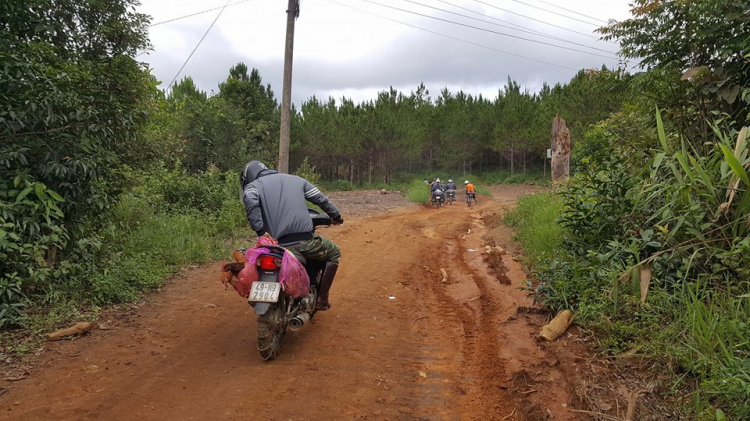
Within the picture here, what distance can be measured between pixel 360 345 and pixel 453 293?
2.05m

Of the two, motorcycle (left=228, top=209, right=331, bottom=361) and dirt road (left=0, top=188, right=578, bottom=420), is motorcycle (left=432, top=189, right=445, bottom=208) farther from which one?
motorcycle (left=228, top=209, right=331, bottom=361)

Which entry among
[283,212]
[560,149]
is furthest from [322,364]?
[560,149]

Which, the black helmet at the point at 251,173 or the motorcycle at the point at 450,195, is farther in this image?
the motorcycle at the point at 450,195

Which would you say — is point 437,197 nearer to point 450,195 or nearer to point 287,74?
point 450,195

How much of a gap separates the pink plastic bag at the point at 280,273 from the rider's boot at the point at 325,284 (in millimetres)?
610

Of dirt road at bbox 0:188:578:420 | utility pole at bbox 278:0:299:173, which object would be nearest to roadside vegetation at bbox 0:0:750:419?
dirt road at bbox 0:188:578:420

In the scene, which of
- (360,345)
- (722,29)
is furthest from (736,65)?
(360,345)

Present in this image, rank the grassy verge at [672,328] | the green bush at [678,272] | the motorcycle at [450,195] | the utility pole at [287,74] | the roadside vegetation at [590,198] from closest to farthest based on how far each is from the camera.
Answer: the grassy verge at [672,328], the green bush at [678,272], the roadside vegetation at [590,198], the utility pole at [287,74], the motorcycle at [450,195]

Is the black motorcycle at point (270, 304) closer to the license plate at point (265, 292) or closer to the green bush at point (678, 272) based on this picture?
the license plate at point (265, 292)

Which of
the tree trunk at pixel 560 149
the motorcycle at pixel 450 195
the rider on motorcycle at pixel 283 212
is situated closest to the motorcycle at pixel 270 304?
the rider on motorcycle at pixel 283 212

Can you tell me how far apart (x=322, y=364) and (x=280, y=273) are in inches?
30.8

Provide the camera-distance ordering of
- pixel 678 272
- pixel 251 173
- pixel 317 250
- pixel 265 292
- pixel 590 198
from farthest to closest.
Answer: pixel 590 198 → pixel 251 173 → pixel 317 250 → pixel 265 292 → pixel 678 272

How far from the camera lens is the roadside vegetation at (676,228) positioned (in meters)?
2.85

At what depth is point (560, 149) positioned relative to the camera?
45.2 feet
